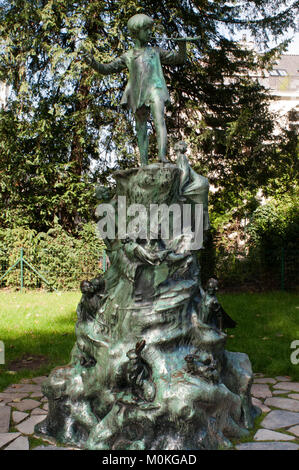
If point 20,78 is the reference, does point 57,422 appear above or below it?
below

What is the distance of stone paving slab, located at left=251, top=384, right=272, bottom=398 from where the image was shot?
5363mm

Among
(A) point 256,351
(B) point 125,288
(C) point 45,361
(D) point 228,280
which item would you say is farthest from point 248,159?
(B) point 125,288

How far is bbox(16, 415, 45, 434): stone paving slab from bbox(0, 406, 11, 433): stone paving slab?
0.12 m

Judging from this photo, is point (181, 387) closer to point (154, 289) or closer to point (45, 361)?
point (154, 289)

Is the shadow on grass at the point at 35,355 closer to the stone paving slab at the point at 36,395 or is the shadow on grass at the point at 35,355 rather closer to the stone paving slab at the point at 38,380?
the stone paving slab at the point at 38,380

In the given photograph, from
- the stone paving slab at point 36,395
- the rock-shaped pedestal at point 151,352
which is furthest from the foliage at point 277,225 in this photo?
the stone paving slab at point 36,395

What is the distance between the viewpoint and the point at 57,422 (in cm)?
431

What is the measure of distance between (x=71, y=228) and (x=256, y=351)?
9.38 meters

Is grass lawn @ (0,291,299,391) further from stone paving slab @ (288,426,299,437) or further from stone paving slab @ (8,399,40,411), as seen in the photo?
stone paving slab @ (288,426,299,437)

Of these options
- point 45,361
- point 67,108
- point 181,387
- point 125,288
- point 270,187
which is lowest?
point 45,361

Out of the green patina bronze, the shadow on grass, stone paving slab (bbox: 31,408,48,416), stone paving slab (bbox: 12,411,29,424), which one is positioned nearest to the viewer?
the green patina bronze

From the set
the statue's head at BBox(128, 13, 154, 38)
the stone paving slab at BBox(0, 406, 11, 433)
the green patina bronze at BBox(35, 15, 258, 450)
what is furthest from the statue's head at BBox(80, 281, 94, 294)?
the statue's head at BBox(128, 13, 154, 38)

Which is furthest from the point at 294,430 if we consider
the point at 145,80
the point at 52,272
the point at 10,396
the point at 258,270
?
the point at 52,272

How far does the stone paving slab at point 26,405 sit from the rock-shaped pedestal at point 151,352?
74 cm
